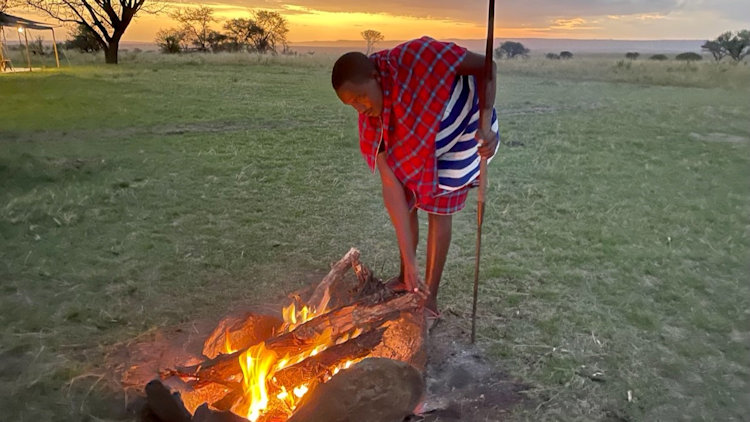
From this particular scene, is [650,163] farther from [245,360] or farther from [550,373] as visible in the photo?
[245,360]

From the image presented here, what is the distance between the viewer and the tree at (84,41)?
606cm

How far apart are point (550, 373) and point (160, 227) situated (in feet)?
8.95

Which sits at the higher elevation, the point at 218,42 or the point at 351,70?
the point at 218,42

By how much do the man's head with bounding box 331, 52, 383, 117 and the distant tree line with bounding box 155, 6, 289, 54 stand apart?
238cm

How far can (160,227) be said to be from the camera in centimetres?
376

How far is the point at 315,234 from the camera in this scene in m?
Result: 3.69

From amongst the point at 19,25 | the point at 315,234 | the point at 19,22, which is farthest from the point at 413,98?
the point at 19,25

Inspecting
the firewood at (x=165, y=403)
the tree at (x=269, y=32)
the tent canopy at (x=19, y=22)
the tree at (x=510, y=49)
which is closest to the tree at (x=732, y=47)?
the tree at (x=510, y=49)

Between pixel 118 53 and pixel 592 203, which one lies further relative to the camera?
pixel 118 53

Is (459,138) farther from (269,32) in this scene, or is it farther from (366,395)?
(269,32)

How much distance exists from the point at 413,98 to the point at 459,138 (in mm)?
279

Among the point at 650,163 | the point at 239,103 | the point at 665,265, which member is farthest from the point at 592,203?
the point at 239,103

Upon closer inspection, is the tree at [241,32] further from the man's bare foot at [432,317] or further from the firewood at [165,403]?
the firewood at [165,403]

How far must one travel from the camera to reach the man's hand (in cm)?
200
